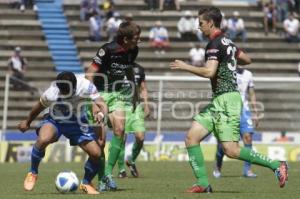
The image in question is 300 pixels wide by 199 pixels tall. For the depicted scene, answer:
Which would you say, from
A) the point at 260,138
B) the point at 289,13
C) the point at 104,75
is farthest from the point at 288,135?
the point at 104,75

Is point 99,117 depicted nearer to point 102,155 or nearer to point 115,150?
point 102,155

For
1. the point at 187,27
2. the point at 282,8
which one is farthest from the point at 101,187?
the point at 282,8

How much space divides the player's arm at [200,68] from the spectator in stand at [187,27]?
2523 centimetres

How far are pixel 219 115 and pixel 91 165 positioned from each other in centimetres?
194

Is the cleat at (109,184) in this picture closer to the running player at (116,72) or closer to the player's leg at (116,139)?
the running player at (116,72)

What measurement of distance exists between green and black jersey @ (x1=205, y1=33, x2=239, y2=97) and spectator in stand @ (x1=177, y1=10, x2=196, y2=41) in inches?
976

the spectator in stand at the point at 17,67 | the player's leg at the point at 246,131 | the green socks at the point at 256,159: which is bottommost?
the spectator in stand at the point at 17,67

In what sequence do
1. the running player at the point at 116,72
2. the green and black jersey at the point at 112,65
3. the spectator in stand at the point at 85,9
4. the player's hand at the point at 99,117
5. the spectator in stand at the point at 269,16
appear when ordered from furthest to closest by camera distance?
the spectator in stand at the point at 269,16 < the spectator in stand at the point at 85,9 < the green and black jersey at the point at 112,65 < the running player at the point at 116,72 < the player's hand at the point at 99,117

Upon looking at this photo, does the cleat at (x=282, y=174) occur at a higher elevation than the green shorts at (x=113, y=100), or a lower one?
lower

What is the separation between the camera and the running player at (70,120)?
13.8 metres

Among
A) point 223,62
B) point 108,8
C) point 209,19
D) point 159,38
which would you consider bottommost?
point 159,38

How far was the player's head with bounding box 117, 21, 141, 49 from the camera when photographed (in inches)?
599

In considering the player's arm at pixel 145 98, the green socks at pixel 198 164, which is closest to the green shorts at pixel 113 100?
the green socks at pixel 198 164

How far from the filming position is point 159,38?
1510 inches
